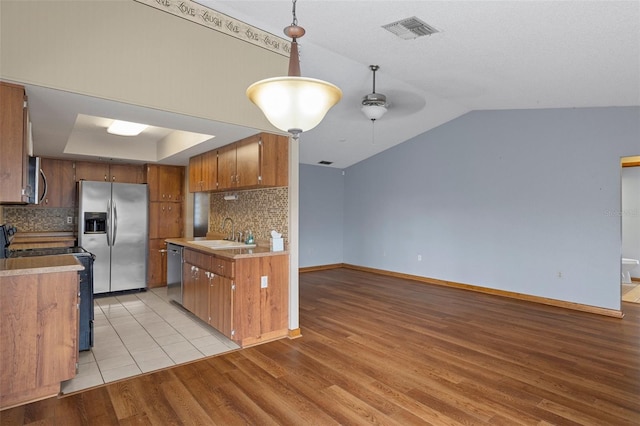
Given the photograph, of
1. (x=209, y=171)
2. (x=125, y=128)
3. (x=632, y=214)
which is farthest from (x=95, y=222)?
(x=632, y=214)

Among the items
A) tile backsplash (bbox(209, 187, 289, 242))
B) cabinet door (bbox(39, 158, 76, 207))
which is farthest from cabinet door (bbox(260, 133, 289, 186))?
cabinet door (bbox(39, 158, 76, 207))

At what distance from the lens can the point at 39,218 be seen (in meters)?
5.33

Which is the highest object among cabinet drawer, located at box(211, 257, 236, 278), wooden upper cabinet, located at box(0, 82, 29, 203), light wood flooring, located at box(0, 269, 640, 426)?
wooden upper cabinet, located at box(0, 82, 29, 203)

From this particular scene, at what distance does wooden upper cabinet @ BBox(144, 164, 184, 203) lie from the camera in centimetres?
588

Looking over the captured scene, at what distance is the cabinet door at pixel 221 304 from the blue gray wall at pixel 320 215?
3.98 m

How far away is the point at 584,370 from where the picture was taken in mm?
3012

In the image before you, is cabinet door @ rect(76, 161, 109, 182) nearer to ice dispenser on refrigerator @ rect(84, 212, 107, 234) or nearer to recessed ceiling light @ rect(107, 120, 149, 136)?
ice dispenser on refrigerator @ rect(84, 212, 107, 234)

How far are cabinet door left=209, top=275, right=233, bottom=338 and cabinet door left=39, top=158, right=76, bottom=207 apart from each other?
334cm

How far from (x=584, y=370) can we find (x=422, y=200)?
415cm

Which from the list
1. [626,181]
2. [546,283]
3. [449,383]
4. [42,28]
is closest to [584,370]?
[449,383]

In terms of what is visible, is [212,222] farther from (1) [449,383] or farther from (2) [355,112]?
(1) [449,383]

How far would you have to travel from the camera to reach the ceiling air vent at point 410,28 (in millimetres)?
2941

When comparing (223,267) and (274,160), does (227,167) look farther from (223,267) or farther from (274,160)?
(223,267)

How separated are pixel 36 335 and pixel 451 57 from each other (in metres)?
4.30
